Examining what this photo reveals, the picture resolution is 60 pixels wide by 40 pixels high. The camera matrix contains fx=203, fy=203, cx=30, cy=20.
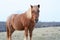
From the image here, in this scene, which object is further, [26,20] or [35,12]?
[26,20]

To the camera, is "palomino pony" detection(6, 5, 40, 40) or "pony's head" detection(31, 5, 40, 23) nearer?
"pony's head" detection(31, 5, 40, 23)

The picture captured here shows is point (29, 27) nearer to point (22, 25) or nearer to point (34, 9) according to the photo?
point (22, 25)

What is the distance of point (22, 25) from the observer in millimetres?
6684

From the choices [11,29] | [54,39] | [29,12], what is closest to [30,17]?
[29,12]

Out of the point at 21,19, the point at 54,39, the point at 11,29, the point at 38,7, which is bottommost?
the point at 54,39

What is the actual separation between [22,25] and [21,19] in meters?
0.20

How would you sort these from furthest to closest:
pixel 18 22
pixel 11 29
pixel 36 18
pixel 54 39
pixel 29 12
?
pixel 54 39 < pixel 11 29 < pixel 18 22 < pixel 29 12 < pixel 36 18

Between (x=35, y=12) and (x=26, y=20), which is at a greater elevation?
(x=35, y=12)

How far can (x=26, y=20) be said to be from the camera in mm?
6461

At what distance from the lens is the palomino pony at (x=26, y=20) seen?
6.07 metres

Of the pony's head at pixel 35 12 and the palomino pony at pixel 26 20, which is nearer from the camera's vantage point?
the pony's head at pixel 35 12

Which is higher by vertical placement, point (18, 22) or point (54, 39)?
point (18, 22)

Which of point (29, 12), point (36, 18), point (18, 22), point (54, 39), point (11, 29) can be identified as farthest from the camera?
point (54, 39)

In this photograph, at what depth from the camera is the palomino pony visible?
239 inches
